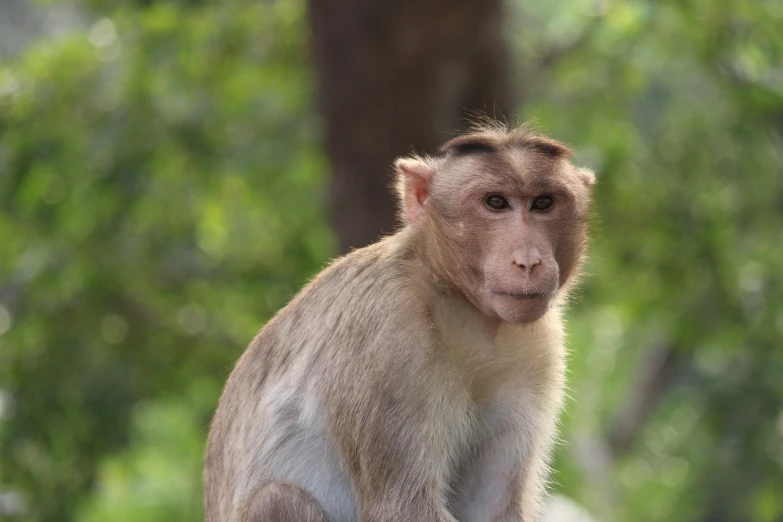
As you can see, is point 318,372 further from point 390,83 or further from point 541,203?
point 390,83

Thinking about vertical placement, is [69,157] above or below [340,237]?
above

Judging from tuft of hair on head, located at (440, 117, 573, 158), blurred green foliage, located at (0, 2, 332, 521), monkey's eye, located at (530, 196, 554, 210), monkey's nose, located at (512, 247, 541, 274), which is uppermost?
tuft of hair on head, located at (440, 117, 573, 158)

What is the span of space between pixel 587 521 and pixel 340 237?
6.53m

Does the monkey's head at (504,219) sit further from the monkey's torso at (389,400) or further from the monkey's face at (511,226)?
the monkey's torso at (389,400)

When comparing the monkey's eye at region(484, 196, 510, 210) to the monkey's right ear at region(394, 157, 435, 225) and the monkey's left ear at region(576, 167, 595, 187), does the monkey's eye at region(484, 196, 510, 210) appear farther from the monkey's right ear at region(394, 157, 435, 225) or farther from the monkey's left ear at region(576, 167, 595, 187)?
the monkey's left ear at region(576, 167, 595, 187)

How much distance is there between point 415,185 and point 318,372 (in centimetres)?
87

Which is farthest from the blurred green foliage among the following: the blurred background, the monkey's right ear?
the monkey's right ear

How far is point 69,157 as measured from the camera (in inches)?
375

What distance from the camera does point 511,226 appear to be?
4.41 metres

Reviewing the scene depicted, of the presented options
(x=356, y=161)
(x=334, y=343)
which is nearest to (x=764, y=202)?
(x=356, y=161)

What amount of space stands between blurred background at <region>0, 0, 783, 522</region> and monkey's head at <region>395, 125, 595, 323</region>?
4300 millimetres

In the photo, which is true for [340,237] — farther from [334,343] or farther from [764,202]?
[334,343]

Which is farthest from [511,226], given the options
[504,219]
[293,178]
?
[293,178]

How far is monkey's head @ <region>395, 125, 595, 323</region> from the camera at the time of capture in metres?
4.35
